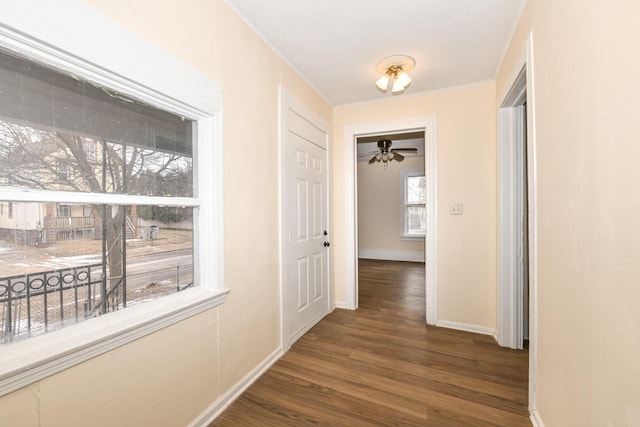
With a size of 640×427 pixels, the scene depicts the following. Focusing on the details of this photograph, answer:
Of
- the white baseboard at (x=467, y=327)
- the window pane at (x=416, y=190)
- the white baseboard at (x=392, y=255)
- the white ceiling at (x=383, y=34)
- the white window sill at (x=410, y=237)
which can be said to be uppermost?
the white ceiling at (x=383, y=34)

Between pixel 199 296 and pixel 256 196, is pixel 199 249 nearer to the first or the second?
pixel 199 296

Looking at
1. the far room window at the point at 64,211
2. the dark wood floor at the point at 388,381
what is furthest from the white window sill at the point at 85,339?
the dark wood floor at the point at 388,381

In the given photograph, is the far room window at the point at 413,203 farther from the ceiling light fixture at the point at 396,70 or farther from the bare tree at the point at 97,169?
the bare tree at the point at 97,169

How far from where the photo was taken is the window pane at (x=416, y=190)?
20.8 ft

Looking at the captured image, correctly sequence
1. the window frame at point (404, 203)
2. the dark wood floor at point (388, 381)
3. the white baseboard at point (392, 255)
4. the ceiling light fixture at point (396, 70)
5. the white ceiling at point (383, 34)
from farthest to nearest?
the window frame at point (404, 203) → the white baseboard at point (392, 255) → the ceiling light fixture at point (396, 70) → the white ceiling at point (383, 34) → the dark wood floor at point (388, 381)

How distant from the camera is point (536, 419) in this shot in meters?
1.52

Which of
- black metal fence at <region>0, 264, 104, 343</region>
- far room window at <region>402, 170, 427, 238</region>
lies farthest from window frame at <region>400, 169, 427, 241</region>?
black metal fence at <region>0, 264, 104, 343</region>

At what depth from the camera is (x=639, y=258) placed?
76 cm

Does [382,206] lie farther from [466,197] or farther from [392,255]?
[466,197]

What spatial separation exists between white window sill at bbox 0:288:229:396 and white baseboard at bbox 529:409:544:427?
196cm

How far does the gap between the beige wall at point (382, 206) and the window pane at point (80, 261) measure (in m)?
5.60

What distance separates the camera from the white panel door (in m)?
2.40

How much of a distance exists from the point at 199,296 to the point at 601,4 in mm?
2113

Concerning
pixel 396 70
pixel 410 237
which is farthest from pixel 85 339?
pixel 410 237
